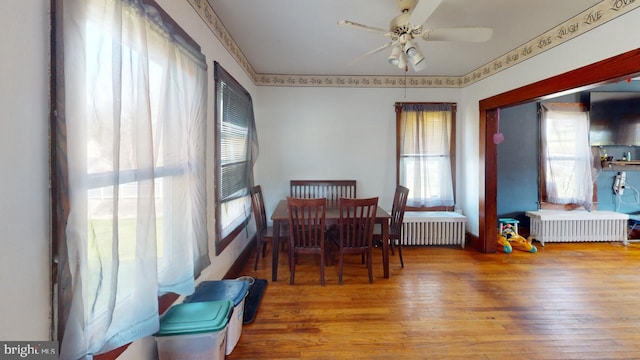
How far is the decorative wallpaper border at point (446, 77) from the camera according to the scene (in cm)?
206

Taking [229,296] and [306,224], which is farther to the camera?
[306,224]

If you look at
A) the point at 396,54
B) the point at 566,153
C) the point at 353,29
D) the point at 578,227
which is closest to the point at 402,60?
the point at 396,54

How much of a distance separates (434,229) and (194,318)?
3.31m

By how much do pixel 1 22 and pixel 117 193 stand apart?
592mm

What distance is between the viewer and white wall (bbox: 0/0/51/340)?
2.48 ft

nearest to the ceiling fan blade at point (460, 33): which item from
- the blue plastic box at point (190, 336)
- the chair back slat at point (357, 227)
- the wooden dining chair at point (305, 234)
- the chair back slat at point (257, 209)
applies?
the chair back slat at point (357, 227)

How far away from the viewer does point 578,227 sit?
3914mm

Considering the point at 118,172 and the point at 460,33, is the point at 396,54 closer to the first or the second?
the point at 460,33

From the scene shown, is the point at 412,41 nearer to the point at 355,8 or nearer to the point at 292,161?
the point at 355,8

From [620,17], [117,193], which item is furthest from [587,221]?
[117,193]

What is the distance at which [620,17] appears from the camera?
6.44ft

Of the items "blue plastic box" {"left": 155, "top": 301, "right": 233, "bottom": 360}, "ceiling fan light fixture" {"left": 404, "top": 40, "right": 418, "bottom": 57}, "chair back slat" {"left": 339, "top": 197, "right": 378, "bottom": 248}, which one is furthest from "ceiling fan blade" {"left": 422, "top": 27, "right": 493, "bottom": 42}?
"blue plastic box" {"left": 155, "top": 301, "right": 233, "bottom": 360}

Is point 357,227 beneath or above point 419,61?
beneath

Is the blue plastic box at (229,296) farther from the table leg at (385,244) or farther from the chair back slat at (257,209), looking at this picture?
the table leg at (385,244)
